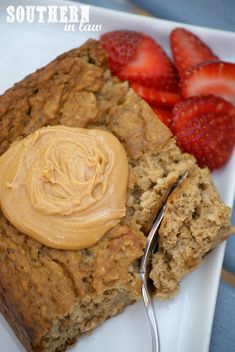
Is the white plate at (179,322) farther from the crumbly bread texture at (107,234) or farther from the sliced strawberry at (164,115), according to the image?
the sliced strawberry at (164,115)

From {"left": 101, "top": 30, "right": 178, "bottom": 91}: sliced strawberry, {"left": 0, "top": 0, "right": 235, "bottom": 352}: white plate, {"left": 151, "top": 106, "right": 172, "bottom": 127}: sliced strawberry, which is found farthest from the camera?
{"left": 101, "top": 30, "right": 178, "bottom": 91}: sliced strawberry

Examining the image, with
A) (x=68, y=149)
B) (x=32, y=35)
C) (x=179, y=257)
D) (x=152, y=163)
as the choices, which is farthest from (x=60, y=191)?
(x=32, y=35)

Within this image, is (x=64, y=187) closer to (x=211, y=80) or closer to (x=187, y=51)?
(x=211, y=80)

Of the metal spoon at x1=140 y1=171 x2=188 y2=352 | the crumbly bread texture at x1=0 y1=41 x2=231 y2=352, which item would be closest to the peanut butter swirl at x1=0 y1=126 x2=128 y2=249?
the crumbly bread texture at x1=0 y1=41 x2=231 y2=352

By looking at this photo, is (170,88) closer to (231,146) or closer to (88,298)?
(231,146)

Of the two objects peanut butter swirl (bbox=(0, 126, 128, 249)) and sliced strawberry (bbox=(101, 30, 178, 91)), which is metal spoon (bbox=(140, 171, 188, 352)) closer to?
peanut butter swirl (bbox=(0, 126, 128, 249))

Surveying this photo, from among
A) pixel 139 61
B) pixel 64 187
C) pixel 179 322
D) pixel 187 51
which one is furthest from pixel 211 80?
pixel 179 322
